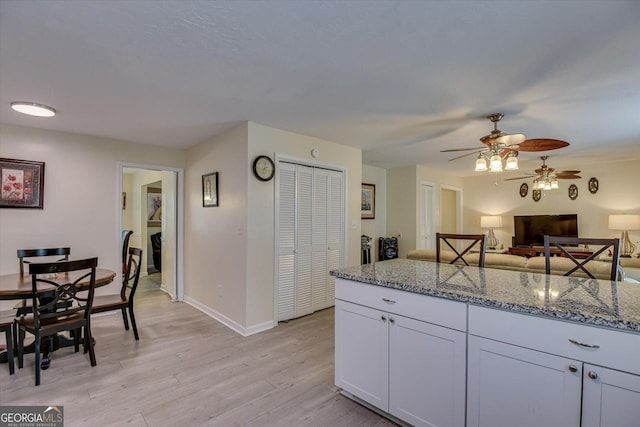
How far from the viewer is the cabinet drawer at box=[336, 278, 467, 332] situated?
1628 millimetres

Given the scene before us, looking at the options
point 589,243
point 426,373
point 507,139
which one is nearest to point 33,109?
point 426,373

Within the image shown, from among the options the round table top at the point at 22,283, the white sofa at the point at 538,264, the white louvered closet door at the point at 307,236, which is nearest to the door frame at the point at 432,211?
the white sofa at the point at 538,264

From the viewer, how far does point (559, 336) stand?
1.33 m

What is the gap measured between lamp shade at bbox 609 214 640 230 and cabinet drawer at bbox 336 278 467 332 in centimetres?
580

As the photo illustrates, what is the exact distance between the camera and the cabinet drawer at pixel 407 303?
1.63 meters

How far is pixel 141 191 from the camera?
6508 millimetres

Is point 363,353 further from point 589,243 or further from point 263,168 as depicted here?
point 263,168

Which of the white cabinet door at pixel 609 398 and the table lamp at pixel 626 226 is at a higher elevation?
the table lamp at pixel 626 226

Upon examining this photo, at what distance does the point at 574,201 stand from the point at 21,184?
29.5ft

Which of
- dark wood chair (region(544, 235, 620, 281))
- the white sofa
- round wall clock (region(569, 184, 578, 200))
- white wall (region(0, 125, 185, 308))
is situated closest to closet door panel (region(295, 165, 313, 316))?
the white sofa

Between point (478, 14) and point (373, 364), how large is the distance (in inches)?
82.4

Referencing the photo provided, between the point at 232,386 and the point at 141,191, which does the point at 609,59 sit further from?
the point at 141,191

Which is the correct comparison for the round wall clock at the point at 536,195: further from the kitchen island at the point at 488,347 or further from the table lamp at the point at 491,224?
the kitchen island at the point at 488,347

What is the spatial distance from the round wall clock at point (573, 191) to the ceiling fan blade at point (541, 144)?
401 centimetres
